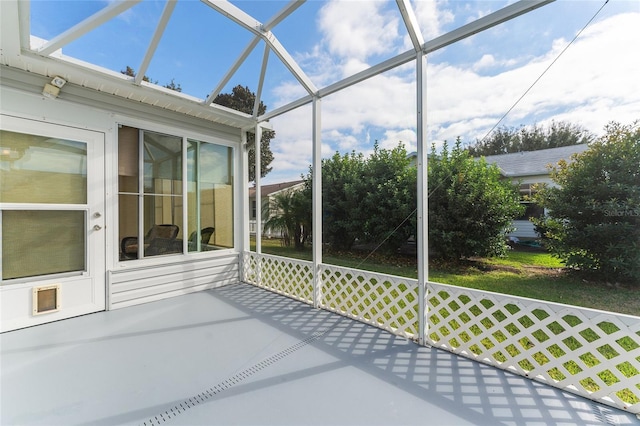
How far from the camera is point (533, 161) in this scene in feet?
32.4

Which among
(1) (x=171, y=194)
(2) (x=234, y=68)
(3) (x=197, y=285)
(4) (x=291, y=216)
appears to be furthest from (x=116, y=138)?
(4) (x=291, y=216)

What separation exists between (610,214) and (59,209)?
8454mm

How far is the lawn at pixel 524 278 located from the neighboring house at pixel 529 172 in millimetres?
1474

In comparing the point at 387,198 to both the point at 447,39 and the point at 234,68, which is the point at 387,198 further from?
the point at 234,68

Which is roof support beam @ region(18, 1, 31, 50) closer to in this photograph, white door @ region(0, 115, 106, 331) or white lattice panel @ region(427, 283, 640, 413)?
white door @ region(0, 115, 106, 331)

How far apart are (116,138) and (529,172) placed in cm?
1123

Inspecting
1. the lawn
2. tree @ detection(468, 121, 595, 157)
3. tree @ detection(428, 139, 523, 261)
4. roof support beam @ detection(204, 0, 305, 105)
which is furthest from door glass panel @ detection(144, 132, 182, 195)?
tree @ detection(468, 121, 595, 157)

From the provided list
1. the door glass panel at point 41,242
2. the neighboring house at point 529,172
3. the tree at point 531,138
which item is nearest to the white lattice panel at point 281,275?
the door glass panel at point 41,242

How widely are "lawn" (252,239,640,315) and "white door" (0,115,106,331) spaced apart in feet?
17.2

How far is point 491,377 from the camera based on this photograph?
216 centimetres

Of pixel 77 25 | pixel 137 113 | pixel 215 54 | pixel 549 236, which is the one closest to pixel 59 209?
pixel 137 113

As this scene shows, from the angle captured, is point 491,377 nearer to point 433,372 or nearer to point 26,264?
point 433,372

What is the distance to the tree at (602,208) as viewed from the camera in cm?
438

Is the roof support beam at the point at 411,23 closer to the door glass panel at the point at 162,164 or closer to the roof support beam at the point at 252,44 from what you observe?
the roof support beam at the point at 252,44
